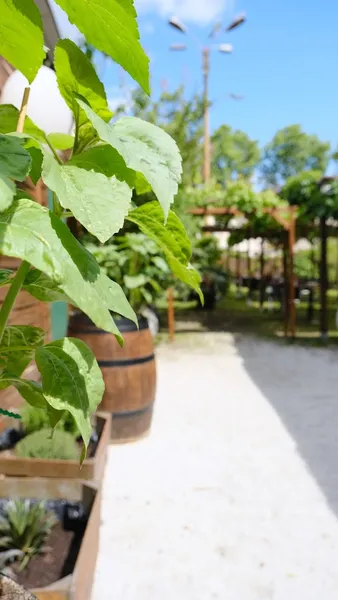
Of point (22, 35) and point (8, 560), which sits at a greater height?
point (22, 35)

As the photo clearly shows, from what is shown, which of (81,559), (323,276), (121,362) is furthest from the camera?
(323,276)

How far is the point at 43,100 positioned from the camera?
105 inches

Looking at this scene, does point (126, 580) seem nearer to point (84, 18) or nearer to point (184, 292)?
point (84, 18)

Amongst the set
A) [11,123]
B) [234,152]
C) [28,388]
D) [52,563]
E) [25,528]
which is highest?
[234,152]

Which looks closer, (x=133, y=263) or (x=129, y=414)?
(x=129, y=414)

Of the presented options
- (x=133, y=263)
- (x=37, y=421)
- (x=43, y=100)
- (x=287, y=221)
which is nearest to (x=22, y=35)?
(x=43, y=100)

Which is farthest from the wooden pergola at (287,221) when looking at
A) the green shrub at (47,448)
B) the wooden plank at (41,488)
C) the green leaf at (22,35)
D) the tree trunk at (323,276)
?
the green leaf at (22,35)

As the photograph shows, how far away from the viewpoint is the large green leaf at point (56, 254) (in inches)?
23.2

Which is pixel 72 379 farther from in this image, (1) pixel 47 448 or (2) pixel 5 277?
(1) pixel 47 448

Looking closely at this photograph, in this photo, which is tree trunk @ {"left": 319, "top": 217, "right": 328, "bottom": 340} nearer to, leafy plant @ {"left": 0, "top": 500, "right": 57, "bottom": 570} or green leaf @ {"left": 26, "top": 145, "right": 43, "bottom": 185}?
leafy plant @ {"left": 0, "top": 500, "right": 57, "bottom": 570}

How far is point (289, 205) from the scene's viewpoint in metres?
9.90

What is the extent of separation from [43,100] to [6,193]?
7.51 feet

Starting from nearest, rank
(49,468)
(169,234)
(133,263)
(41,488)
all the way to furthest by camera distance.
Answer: (169,234) → (41,488) → (49,468) → (133,263)

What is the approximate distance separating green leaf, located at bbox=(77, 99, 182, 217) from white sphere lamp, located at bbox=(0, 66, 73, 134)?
1960 millimetres
